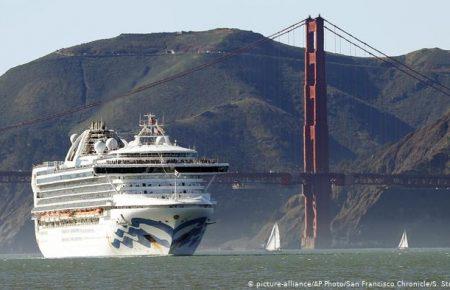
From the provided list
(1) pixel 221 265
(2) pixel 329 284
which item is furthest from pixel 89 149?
(2) pixel 329 284

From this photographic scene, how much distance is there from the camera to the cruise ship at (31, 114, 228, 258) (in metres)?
132

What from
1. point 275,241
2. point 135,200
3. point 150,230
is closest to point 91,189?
point 135,200

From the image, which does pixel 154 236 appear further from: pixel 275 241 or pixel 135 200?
pixel 275 241

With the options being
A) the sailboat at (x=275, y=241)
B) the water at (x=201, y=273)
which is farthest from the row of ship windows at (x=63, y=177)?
the sailboat at (x=275, y=241)

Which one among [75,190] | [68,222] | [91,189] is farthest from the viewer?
[68,222]

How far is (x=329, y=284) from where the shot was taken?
93.6 m

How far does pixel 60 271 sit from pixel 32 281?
13.1m

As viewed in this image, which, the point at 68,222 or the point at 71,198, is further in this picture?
the point at 68,222

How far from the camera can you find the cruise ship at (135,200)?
5177 inches

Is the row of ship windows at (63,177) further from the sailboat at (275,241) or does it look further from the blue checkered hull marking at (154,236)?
the sailboat at (275,241)

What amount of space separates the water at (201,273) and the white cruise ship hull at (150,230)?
1160mm

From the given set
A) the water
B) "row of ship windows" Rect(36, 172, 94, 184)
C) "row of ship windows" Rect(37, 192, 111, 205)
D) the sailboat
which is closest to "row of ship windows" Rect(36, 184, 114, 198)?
"row of ship windows" Rect(37, 192, 111, 205)

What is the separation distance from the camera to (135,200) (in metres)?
133

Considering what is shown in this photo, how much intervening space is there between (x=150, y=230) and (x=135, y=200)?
3247mm
